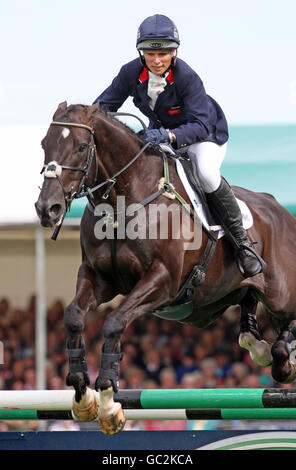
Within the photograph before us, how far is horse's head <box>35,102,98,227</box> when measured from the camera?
420cm

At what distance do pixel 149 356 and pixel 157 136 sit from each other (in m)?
5.46

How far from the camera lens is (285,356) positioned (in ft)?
18.5

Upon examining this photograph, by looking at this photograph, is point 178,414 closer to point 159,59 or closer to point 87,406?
point 87,406

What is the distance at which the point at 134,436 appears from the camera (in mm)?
4754

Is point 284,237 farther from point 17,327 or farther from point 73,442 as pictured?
point 17,327

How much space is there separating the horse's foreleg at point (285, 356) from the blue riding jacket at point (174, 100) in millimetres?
1502

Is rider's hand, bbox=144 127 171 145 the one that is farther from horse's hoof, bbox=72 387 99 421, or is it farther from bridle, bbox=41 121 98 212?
horse's hoof, bbox=72 387 99 421

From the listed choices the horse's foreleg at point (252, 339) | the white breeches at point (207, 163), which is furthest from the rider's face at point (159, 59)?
the horse's foreleg at point (252, 339)

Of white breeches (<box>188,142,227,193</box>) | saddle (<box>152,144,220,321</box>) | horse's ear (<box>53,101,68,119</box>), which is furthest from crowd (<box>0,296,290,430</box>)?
horse's ear (<box>53,101,68,119</box>)

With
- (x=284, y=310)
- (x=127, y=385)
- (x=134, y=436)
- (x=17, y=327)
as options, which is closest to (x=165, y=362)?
(x=127, y=385)

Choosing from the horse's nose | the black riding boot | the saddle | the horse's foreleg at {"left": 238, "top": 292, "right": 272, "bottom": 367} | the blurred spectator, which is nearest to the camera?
the horse's nose

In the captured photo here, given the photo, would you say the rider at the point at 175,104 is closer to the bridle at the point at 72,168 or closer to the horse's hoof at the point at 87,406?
the bridle at the point at 72,168

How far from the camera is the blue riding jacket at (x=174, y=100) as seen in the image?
4906 millimetres

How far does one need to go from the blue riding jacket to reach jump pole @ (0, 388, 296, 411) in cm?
140
